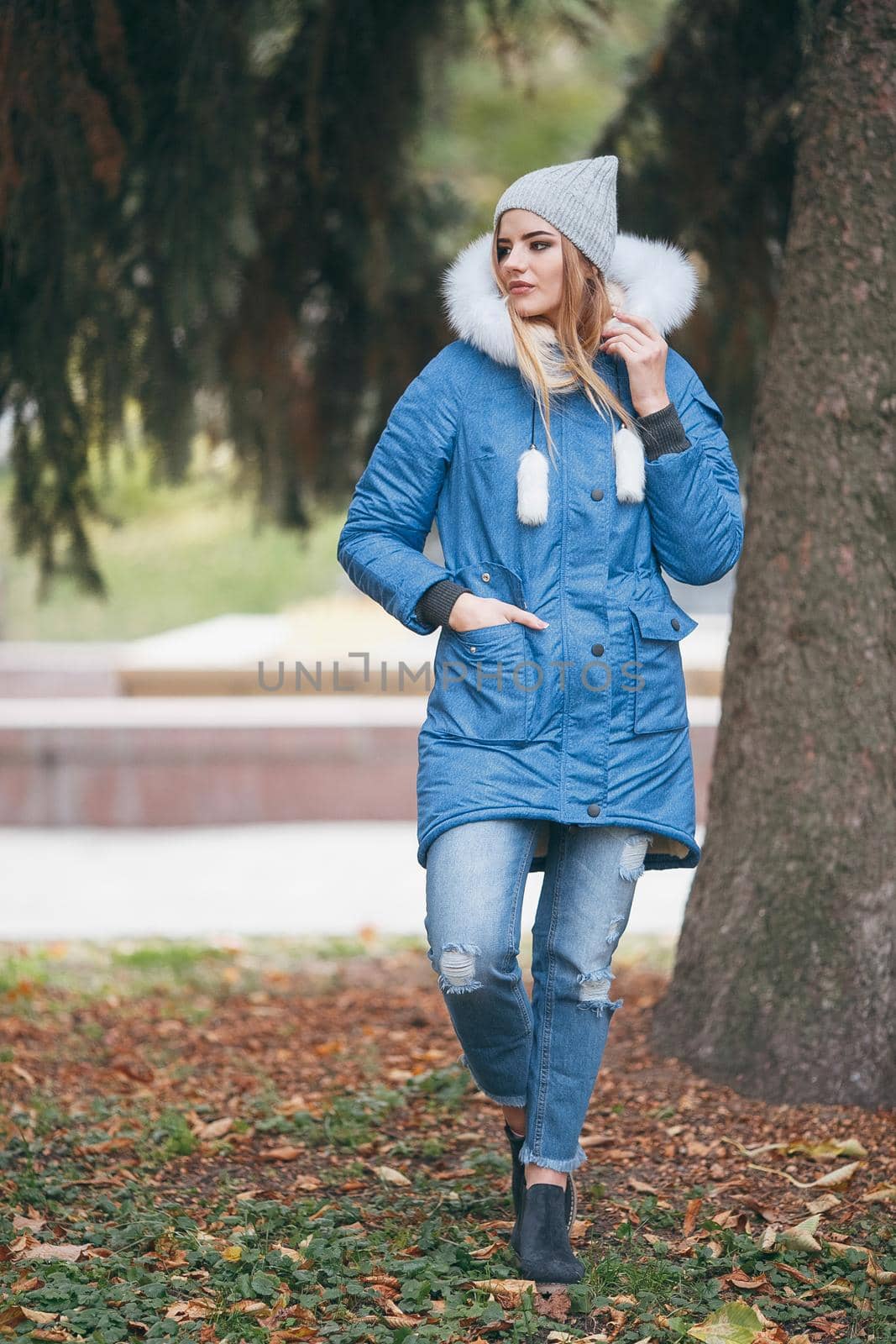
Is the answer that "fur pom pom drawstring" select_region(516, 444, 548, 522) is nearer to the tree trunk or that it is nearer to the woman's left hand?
the woman's left hand

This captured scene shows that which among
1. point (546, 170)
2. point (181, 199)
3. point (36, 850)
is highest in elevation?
point (181, 199)

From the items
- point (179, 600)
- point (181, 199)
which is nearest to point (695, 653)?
point (181, 199)

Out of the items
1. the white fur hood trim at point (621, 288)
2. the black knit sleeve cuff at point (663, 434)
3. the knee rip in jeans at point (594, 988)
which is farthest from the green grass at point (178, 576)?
the knee rip in jeans at point (594, 988)

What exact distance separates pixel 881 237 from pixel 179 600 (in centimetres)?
2011

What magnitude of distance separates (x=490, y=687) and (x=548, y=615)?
16 cm

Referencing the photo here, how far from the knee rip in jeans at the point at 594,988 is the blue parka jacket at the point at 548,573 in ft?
0.79

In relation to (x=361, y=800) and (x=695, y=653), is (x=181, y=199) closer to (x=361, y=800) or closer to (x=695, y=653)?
(x=361, y=800)

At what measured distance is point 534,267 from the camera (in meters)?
2.63

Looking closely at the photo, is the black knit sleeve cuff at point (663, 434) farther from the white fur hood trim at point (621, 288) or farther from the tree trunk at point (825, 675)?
the tree trunk at point (825, 675)

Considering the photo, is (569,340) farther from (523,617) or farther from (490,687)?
(490,687)

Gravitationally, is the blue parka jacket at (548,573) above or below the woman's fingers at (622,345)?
below

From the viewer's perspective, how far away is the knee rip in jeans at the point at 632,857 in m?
2.55

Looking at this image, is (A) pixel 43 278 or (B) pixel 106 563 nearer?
(A) pixel 43 278

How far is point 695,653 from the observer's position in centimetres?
1205
